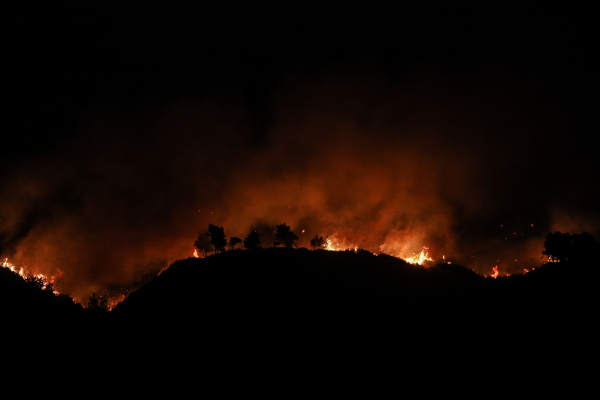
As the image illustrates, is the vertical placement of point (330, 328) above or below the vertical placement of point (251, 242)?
below

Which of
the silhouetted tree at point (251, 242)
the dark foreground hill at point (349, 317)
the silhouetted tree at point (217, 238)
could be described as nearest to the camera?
the dark foreground hill at point (349, 317)

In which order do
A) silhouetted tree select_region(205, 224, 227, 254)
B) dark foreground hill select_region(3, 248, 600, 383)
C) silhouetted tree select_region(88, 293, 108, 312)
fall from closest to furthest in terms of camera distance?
dark foreground hill select_region(3, 248, 600, 383) → silhouetted tree select_region(88, 293, 108, 312) → silhouetted tree select_region(205, 224, 227, 254)

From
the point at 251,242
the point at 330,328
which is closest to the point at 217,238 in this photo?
the point at 251,242

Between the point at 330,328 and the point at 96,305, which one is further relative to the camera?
the point at 96,305

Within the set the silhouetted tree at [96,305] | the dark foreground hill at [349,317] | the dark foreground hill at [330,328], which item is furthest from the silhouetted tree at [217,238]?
the dark foreground hill at [330,328]

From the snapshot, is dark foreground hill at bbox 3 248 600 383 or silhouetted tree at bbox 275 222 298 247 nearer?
dark foreground hill at bbox 3 248 600 383

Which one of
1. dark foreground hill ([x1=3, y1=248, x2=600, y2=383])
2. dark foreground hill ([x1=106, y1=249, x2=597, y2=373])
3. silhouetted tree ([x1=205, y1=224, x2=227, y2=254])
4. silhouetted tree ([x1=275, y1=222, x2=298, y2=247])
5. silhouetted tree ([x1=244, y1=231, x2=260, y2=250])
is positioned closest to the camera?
dark foreground hill ([x1=3, y1=248, x2=600, y2=383])

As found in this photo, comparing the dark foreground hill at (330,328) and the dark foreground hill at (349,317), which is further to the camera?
the dark foreground hill at (349,317)

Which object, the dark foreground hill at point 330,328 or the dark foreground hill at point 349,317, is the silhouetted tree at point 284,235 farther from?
the dark foreground hill at point 330,328

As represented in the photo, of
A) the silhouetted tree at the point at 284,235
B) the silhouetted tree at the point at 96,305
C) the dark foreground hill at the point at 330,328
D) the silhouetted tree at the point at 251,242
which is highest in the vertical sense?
the silhouetted tree at the point at 284,235

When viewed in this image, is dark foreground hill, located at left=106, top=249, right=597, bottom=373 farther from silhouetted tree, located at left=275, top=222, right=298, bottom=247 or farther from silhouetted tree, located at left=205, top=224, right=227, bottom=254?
silhouetted tree, located at left=275, top=222, right=298, bottom=247

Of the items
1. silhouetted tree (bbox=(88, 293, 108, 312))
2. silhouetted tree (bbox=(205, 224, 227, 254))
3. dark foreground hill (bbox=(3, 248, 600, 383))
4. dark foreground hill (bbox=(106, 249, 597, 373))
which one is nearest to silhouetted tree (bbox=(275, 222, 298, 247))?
silhouetted tree (bbox=(205, 224, 227, 254))

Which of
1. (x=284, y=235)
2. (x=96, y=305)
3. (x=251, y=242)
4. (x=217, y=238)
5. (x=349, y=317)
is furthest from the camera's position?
(x=284, y=235)

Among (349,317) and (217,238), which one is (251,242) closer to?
(217,238)
